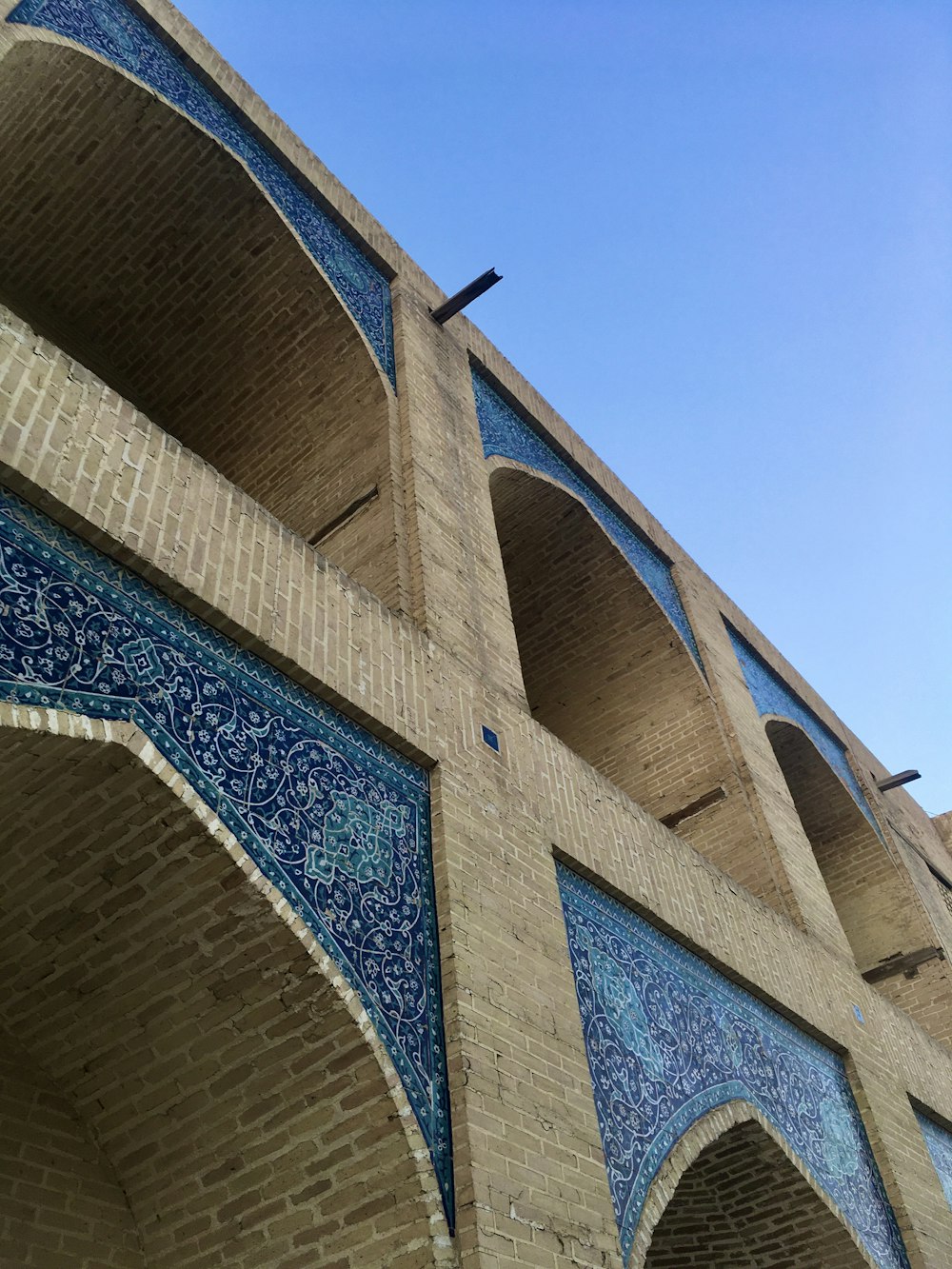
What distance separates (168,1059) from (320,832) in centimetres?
61

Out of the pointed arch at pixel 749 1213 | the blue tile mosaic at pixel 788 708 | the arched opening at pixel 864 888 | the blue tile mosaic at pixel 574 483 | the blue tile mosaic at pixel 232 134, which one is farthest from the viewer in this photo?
Result: the blue tile mosaic at pixel 788 708

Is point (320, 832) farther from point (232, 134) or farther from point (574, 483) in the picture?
point (574, 483)

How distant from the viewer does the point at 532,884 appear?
3.36 meters

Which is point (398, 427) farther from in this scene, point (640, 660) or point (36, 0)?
point (640, 660)

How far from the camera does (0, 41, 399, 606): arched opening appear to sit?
14.6ft

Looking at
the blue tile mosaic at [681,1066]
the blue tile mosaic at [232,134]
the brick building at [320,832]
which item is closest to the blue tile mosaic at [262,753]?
the brick building at [320,832]

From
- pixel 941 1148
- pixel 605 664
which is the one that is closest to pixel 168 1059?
pixel 941 1148

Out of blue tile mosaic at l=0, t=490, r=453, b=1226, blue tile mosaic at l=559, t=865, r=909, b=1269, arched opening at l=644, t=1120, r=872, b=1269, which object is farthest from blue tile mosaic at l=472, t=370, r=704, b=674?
arched opening at l=644, t=1120, r=872, b=1269

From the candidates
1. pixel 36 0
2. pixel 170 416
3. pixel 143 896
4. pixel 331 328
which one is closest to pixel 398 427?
pixel 331 328

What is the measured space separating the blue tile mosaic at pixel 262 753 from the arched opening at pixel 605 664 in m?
3.16

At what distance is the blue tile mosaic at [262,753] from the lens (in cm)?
238

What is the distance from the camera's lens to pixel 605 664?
6.55 m

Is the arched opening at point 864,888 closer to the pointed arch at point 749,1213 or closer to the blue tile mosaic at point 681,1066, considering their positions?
the blue tile mosaic at point 681,1066

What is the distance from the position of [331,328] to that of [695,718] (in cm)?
275
